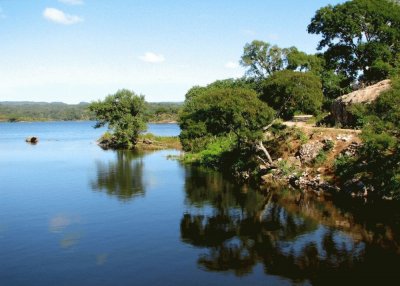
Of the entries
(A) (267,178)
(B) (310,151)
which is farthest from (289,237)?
(B) (310,151)

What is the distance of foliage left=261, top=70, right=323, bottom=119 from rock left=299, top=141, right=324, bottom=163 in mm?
5068

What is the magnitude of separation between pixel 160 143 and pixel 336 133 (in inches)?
2552

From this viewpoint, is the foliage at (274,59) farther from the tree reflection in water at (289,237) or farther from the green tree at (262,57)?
the tree reflection in water at (289,237)

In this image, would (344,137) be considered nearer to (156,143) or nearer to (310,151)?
(310,151)

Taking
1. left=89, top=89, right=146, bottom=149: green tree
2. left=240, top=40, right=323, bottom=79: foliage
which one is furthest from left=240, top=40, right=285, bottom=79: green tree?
left=89, top=89, right=146, bottom=149: green tree

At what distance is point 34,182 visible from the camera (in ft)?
184

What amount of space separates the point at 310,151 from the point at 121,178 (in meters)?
26.9

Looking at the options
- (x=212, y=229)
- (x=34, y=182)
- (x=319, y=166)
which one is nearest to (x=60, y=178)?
(x=34, y=182)

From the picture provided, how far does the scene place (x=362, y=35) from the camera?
3012 inches

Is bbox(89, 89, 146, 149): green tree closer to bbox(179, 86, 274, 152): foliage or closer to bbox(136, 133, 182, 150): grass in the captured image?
bbox(136, 133, 182, 150): grass

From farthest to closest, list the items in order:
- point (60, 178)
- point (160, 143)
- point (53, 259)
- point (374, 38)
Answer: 1. point (160, 143)
2. point (374, 38)
3. point (60, 178)
4. point (53, 259)

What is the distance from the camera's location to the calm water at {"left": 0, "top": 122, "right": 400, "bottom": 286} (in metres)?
25.9

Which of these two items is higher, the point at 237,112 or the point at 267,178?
the point at 237,112

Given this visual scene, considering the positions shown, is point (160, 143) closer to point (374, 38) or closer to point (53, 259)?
point (374, 38)
